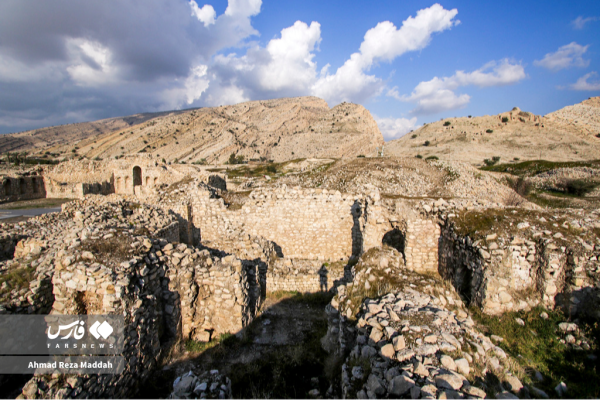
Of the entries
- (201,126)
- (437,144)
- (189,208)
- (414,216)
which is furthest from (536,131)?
(201,126)

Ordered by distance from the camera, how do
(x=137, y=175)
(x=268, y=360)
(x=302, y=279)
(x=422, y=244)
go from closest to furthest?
1. (x=268, y=360)
2. (x=422, y=244)
3. (x=302, y=279)
4. (x=137, y=175)

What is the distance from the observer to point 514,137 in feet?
212

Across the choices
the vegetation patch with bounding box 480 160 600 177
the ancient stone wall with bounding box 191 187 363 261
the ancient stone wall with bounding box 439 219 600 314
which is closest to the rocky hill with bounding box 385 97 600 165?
the vegetation patch with bounding box 480 160 600 177

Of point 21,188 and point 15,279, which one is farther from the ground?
point 21,188

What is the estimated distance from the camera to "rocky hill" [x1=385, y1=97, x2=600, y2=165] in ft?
180

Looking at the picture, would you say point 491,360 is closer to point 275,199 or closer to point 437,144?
point 275,199

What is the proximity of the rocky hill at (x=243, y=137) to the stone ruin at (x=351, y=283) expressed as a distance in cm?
7454

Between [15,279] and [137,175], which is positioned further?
[137,175]

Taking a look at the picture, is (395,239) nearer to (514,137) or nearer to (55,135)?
(514,137)

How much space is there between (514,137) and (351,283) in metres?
81.2

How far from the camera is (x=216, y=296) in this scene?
6.12 metres

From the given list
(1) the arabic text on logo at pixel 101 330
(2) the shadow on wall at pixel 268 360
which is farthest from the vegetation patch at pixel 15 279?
(2) the shadow on wall at pixel 268 360

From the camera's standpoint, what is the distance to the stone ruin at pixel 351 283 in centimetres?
361

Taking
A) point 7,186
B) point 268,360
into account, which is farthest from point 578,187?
point 7,186
